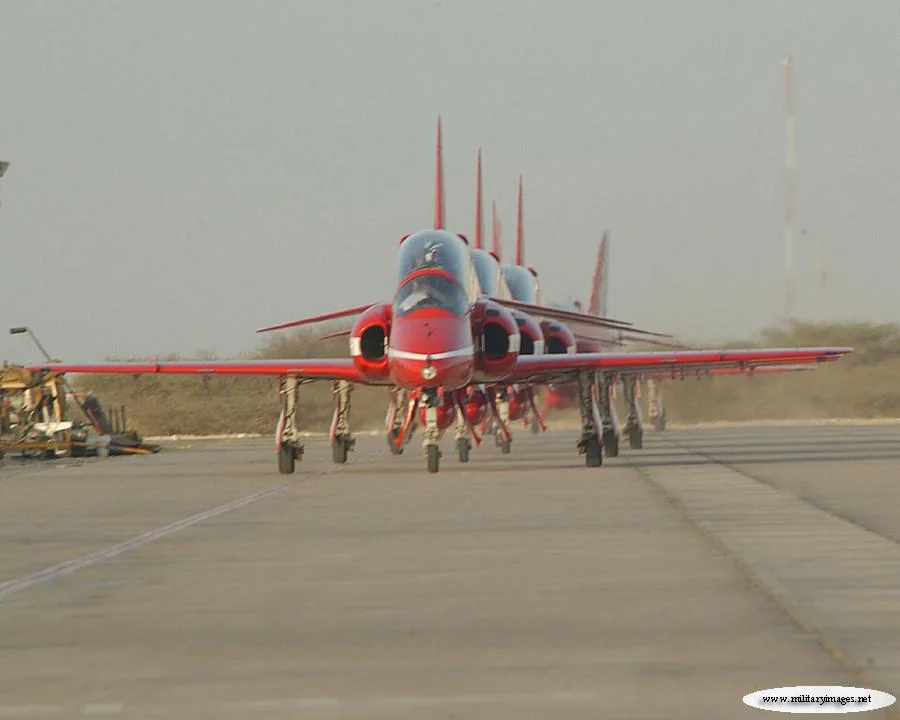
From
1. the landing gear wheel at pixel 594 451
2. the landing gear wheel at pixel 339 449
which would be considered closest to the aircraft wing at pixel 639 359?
the landing gear wheel at pixel 594 451

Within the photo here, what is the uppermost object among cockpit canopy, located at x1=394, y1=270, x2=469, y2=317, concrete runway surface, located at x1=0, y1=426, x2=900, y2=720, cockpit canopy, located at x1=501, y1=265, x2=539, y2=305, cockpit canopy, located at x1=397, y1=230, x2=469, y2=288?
cockpit canopy, located at x1=501, y1=265, x2=539, y2=305

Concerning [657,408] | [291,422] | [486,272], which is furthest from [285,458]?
[657,408]

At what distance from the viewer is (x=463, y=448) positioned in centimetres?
3216

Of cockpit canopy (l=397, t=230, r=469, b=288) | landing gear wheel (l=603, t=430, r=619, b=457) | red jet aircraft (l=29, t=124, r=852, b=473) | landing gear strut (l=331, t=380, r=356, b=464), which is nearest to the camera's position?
red jet aircraft (l=29, t=124, r=852, b=473)

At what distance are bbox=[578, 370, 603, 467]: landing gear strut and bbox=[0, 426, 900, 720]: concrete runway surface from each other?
588 cm

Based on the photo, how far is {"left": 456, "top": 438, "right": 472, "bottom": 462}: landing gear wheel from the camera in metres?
31.8

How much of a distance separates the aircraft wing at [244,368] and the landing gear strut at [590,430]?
3362 mm

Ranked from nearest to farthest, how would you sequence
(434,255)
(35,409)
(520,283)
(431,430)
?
(434,255)
(431,430)
(35,409)
(520,283)

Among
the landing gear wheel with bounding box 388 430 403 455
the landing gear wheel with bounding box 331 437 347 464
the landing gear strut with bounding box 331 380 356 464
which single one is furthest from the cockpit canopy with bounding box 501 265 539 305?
the landing gear wheel with bounding box 331 437 347 464

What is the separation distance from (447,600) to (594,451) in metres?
18.1

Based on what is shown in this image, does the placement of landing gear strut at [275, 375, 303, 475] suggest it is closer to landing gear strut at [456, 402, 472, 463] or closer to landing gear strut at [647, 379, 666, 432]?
landing gear strut at [456, 402, 472, 463]

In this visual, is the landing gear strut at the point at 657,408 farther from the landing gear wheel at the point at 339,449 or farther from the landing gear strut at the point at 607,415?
the landing gear wheel at the point at 339,449

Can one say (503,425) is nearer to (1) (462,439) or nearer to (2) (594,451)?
(1) (462,439)

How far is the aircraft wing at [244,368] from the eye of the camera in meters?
28.7
